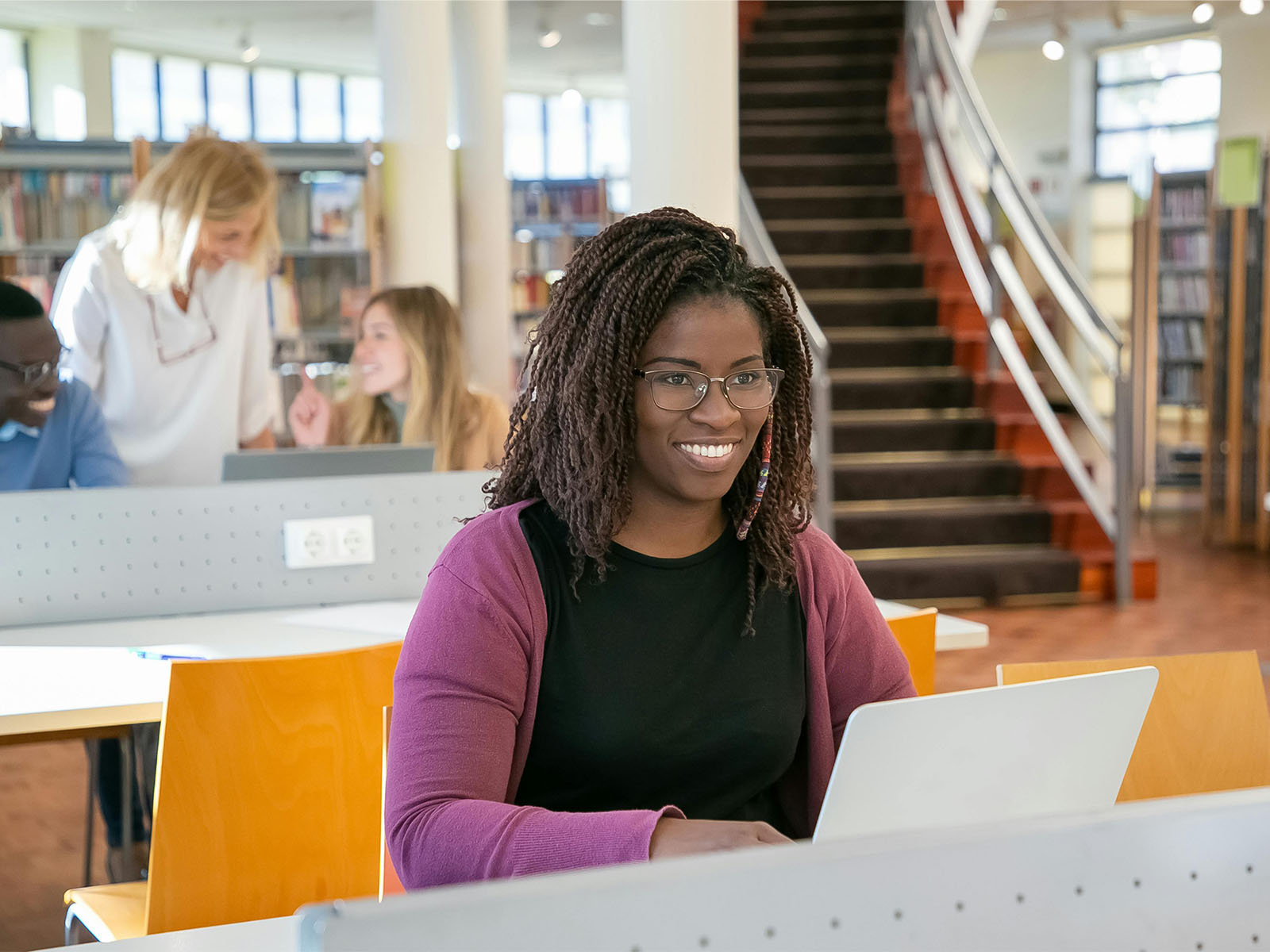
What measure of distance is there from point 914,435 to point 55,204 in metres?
4.01

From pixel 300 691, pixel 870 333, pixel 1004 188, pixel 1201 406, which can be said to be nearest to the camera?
pixel 300 691

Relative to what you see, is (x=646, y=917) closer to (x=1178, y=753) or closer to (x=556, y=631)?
(x=556, y=631)

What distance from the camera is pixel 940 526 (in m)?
5.73

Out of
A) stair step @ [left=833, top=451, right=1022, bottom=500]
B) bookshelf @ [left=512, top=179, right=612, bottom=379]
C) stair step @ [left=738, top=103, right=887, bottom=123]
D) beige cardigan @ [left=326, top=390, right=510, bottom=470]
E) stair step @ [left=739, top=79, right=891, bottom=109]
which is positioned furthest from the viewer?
stair step @ [left=739, top=79, right=891, bottom=109]

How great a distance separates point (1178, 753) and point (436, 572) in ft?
3.28

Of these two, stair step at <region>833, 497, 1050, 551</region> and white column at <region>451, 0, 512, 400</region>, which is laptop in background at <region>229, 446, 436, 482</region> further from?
white column at <region>451, 0, 512, 400</region>

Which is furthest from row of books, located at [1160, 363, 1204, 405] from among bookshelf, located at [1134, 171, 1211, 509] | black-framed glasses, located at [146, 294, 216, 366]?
black-framed glasses, located at [146, 294, 216, 366]

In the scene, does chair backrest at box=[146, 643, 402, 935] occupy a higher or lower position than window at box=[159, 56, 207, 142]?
lower

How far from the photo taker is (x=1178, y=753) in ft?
5.55

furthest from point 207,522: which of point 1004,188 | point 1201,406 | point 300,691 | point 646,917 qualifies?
point 1201,406

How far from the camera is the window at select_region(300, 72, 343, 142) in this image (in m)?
11.1

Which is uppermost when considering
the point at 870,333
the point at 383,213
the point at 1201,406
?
the point at 383,213

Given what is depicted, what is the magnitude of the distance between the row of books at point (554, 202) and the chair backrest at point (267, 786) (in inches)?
236

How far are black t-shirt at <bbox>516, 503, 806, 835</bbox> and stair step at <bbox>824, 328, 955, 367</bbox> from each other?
5112 mm
